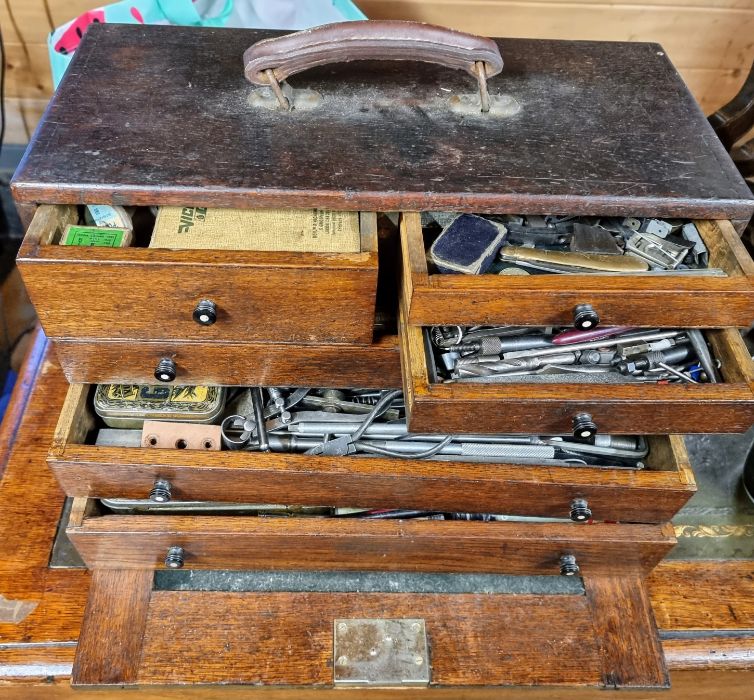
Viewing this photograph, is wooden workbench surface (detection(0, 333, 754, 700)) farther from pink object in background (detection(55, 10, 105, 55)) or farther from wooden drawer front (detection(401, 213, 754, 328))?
pink object in background (detection(55, 10, 105, 55))

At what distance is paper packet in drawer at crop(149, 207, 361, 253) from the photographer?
75 centimetres

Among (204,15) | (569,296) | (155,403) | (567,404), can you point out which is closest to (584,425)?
(567,404)

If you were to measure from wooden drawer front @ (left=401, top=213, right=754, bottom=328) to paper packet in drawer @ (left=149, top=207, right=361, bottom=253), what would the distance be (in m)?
0.07

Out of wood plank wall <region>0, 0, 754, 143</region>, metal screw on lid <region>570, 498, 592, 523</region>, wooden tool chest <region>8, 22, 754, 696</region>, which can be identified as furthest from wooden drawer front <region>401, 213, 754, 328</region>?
wood plank wall <region>0, 0, 754, 143</region>

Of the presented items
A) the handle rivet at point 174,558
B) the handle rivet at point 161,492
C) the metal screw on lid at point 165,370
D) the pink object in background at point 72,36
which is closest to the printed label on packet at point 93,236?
the metal screw on lid at point 165,370

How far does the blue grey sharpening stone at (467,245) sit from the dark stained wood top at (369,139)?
0.12 feet

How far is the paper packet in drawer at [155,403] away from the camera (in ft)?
2.97

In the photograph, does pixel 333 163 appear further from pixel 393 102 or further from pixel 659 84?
pixel 659 84

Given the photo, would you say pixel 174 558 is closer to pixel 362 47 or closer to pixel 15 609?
pixel 15 609

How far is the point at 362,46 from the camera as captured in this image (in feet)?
2.53

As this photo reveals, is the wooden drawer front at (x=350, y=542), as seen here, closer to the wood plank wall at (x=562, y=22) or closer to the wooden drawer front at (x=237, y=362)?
the wooden drawer front at (x=237, y=362)

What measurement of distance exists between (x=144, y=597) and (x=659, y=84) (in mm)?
910

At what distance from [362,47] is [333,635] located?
27.5 inches

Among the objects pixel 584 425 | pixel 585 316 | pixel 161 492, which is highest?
pixel 585 316
